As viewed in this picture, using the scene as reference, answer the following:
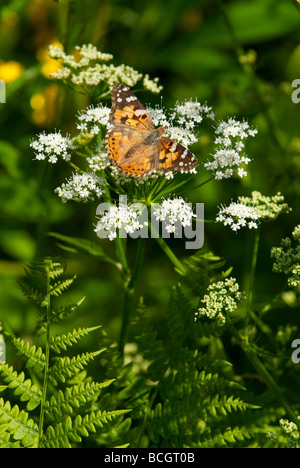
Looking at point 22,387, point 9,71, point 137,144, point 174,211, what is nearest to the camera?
point 22,387

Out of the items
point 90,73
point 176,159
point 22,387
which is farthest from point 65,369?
point 90,73

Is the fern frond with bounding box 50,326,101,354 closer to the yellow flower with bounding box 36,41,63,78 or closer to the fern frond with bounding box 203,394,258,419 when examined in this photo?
the fern frond with bounding box 203,394,258,419

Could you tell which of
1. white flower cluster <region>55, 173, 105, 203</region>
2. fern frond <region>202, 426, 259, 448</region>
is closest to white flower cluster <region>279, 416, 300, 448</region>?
fern frond <region>202, 426, 259, 448</region>

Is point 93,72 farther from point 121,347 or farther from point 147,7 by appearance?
point 147,7

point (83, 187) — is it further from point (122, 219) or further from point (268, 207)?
point (268, 207)

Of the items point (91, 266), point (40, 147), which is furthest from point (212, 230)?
point (40, 147)

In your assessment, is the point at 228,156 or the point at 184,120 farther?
the point at 184,120
